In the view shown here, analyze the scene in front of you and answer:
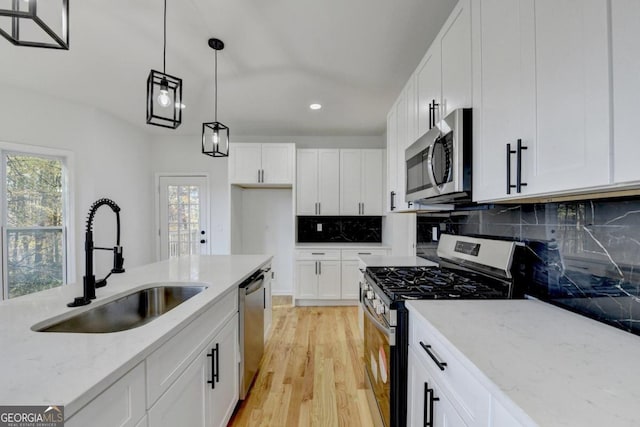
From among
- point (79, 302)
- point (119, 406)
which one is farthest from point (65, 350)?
point (79, 302)

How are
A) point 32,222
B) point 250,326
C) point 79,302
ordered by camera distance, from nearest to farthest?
point 79,302
point 250,326
point 32,222

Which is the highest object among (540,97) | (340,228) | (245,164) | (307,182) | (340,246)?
(245,164)

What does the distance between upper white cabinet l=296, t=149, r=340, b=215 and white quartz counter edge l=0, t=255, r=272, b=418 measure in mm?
2832

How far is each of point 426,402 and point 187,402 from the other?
3.10 feet

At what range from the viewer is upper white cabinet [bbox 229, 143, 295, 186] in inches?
164

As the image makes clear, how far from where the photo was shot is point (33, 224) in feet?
10.6

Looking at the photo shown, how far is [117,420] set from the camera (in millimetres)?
753

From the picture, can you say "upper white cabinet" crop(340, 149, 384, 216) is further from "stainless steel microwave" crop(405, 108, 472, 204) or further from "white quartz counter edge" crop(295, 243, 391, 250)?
"stainless steel microwave" crop(405, 108, 472, 204)

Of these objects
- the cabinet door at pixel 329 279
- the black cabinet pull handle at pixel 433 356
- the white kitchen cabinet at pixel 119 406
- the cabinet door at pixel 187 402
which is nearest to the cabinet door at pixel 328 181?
the cabinet door at pixel 329 279

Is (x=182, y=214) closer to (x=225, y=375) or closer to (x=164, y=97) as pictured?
(x=164, y=97)

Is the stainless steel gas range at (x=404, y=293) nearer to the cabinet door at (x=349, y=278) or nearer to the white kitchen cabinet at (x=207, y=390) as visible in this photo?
the white kitchen cabinet at (x=207, y=390)

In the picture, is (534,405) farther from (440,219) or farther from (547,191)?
(440,219)

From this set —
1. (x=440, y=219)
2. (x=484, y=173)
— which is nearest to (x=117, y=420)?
(x=484, y=173)

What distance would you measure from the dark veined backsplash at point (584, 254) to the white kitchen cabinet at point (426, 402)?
642 millimetres
